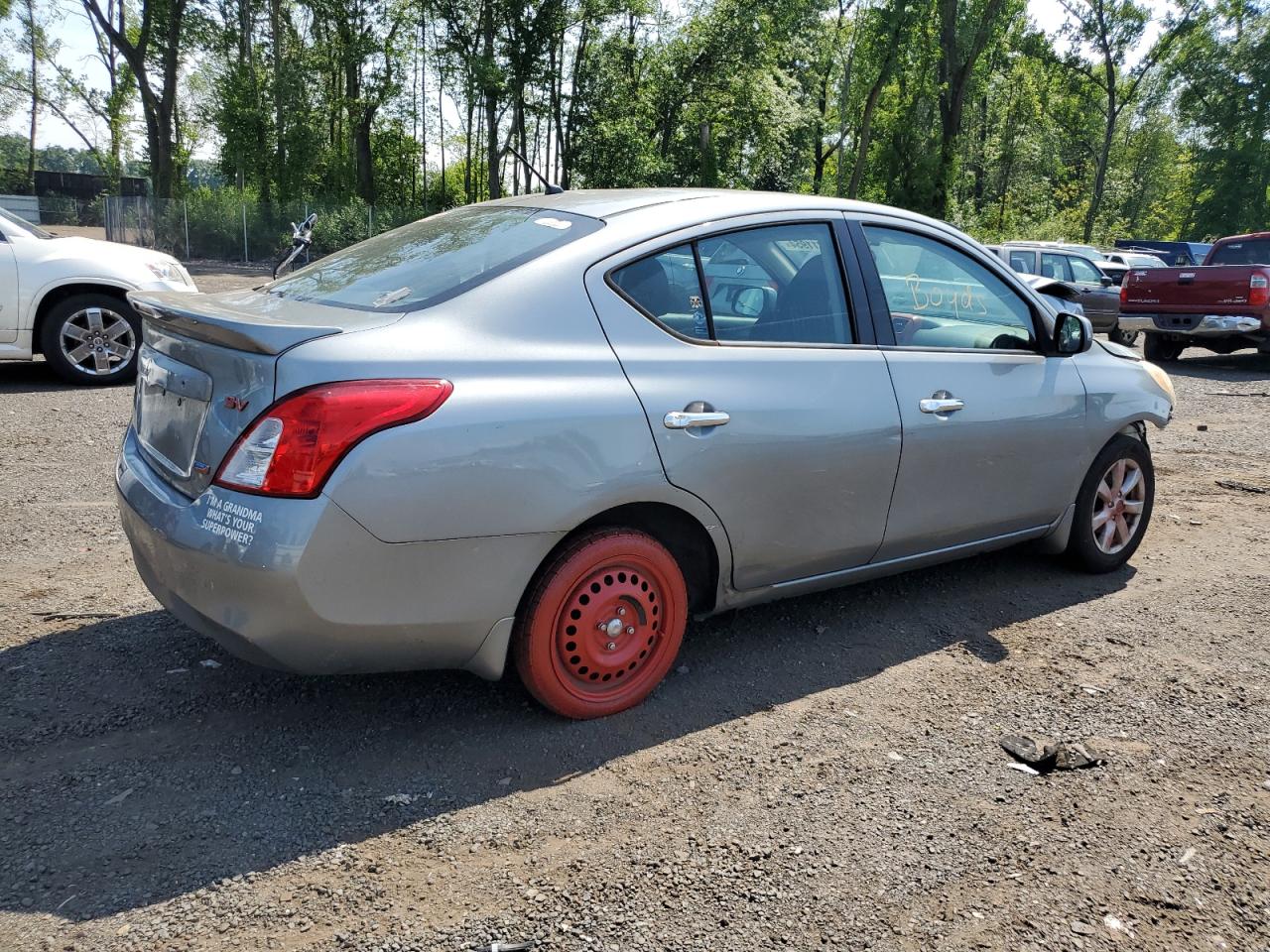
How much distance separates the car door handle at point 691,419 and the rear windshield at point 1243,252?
14854 millimetres

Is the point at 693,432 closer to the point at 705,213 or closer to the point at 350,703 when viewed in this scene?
the point at 705,213

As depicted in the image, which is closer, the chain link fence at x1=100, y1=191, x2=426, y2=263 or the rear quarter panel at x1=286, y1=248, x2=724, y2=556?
the rear quarter panel at x1=286, y1=248, x2=724, y2=556

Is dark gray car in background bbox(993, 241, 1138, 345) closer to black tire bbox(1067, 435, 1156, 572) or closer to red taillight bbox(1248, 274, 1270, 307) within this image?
red taillight bbox(1248, 274, 1270, 307)

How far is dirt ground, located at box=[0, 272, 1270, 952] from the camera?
245cm

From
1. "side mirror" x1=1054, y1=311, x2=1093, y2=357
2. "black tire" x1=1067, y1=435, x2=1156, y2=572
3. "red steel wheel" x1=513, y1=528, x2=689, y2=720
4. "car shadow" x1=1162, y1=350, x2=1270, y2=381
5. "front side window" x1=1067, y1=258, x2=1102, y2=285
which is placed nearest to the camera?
"red steel wheel" x1=513, y1=528, x2=689, y2=720

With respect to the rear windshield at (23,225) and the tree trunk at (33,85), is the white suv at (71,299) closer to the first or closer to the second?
the rear windshield at (23,225)

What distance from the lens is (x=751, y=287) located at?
3.66 m

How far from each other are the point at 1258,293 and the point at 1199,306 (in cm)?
69

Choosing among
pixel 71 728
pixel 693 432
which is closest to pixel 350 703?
pixel 71 728

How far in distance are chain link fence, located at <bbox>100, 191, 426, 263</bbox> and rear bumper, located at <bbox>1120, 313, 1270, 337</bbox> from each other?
73.4 feet

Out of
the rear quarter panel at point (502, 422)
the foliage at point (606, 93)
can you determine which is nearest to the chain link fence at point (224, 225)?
the foliage at point (606, 93)

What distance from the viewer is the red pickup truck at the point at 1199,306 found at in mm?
13195

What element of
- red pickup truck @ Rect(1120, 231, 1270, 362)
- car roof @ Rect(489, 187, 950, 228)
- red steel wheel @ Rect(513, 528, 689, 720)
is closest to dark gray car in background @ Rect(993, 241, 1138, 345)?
red pickup truck @ Rect(1120, 231, 1270, 362)

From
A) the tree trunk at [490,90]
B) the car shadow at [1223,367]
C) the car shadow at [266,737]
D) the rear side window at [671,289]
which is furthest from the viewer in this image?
the tree trunk at [490,90]
